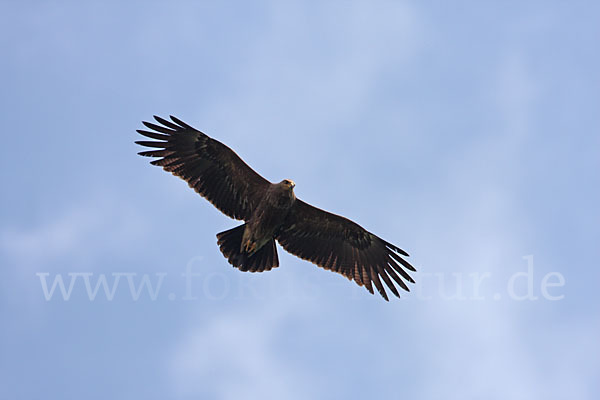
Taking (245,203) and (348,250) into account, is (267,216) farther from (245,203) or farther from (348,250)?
(348,250)

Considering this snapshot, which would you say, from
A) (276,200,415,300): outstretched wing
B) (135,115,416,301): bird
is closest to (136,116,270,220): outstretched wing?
(135,115,416,301): bird

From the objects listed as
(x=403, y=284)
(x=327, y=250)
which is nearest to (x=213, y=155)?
(x=327, y=250)

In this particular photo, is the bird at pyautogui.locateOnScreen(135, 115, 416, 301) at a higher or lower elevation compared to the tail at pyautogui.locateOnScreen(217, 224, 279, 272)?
higher

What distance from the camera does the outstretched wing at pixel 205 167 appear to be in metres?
15.4

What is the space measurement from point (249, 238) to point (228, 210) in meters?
0.73

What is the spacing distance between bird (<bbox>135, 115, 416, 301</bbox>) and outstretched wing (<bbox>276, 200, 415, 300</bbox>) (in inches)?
0.8

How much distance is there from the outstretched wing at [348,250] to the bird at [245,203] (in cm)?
2

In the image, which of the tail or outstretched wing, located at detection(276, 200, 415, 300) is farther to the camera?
A: outstretched wing, located at detection(276, 200, 415, 300)

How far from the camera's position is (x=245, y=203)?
1551cm

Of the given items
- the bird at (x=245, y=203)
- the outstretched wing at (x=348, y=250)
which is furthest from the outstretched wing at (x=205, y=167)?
the outstretched wing at (x=348, y=250)

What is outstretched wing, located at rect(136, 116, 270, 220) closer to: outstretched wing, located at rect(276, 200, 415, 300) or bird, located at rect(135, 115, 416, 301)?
bird, located at rect(135, 115, 416, 301)

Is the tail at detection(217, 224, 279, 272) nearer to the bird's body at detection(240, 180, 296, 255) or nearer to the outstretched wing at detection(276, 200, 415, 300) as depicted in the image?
the bird's body at detection(240, 180, 296, 255)

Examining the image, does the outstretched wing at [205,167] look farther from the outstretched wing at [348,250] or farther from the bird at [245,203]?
the outstretched wing at [348,250]

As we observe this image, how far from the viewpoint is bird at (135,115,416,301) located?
49.8ft
